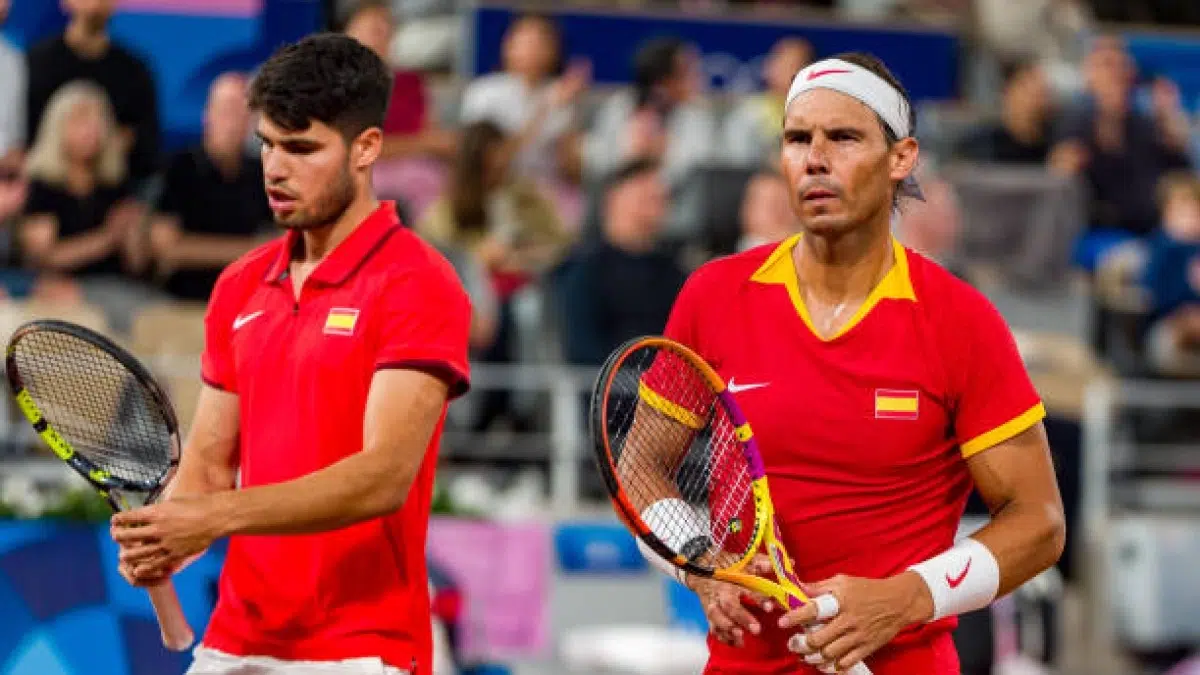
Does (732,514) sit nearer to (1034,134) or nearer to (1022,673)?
(1022,673)

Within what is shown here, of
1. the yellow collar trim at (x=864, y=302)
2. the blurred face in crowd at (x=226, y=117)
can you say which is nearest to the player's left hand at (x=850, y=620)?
the yellow collar trim at (x=864, y=302)

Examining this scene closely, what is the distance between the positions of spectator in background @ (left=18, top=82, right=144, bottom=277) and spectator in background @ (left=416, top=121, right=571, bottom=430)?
1.46m

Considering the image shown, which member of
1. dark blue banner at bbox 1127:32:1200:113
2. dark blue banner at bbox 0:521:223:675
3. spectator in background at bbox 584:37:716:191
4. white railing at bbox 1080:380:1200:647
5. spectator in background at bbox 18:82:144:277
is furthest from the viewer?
dark blue banner at bbox 1127:32:1200:113

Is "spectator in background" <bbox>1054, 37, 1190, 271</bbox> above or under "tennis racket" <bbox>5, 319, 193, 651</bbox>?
under

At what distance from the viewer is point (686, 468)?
4.13 meters

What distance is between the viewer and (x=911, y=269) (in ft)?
13.6

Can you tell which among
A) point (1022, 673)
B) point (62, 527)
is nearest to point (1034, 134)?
point (1022, 673)

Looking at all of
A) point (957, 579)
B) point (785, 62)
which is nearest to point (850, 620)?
point (957, 579)

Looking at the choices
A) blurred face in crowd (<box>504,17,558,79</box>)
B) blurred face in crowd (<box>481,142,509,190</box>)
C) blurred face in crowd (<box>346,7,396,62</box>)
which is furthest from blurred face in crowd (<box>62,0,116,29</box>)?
blurred face in crowd (<box>504,17,558,79</box>)

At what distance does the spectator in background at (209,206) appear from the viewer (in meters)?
9.52

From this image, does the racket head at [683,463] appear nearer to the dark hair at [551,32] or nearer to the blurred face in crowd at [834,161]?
the blurred face in crowd at [834,161]

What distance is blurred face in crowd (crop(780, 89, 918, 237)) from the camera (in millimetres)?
3982

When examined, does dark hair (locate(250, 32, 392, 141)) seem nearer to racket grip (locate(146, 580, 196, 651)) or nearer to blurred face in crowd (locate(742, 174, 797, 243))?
racket grip (locate(146, 580, 196, 651))

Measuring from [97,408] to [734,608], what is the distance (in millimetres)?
1430
